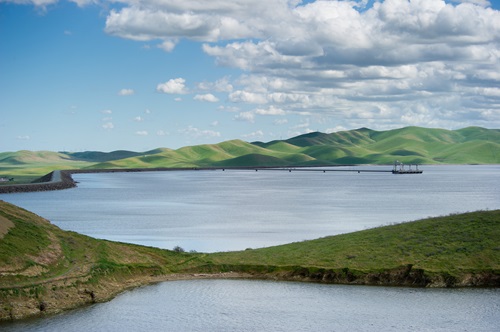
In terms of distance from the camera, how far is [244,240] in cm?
7381

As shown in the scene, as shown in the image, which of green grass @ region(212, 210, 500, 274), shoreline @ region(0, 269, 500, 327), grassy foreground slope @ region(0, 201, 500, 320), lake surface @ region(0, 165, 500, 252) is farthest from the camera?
lake surface @ region(0, 165, 500, 252)

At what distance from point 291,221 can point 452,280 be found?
178 feet

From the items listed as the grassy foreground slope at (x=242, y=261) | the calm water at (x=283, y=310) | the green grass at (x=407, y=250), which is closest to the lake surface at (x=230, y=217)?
the green grass at (x=407, y=250)

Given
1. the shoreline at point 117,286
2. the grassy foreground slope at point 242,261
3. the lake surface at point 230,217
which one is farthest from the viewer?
the lake surface at point 230,217

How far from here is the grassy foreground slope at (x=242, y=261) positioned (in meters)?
40.6

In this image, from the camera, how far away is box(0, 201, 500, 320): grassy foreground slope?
4062 centimetres

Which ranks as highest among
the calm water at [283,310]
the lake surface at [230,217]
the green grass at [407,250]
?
the green grass at [407,250]

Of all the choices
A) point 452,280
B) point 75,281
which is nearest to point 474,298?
point 452,280

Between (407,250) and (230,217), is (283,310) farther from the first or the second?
(230,217)

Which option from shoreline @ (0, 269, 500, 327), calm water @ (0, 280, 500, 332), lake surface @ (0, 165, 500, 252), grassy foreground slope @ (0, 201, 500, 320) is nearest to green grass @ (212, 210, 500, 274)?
grassy foreground slope @ (0, 201, 500, 320)

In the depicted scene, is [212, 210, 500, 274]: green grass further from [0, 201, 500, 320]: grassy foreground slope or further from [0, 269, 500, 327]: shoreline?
[0, 269, 500, 327]: shoreline

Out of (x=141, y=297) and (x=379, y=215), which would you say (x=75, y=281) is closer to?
(x=141, y=297)

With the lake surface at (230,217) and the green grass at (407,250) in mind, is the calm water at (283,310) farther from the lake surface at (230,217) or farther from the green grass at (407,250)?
the lake surface at (230,217)

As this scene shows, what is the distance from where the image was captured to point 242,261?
49500 millimetres
